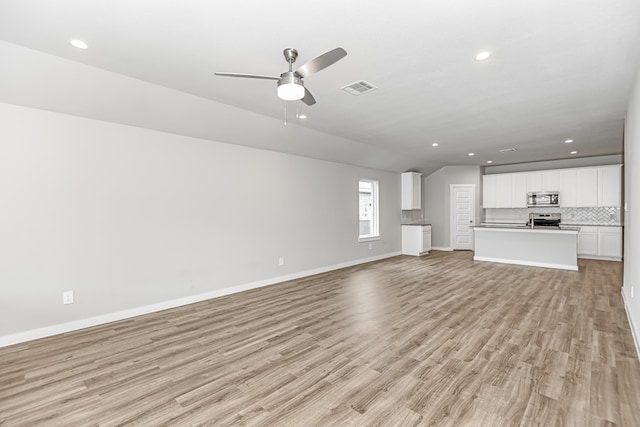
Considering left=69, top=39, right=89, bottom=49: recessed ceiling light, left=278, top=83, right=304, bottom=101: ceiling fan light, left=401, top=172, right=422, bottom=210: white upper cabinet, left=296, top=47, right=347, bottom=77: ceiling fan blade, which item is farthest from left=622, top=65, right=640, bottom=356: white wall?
left=401, top=172, right=422, bottom=210: white upper cabinet

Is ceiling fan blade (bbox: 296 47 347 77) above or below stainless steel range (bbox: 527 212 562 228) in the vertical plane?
above

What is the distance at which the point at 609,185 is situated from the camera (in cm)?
757

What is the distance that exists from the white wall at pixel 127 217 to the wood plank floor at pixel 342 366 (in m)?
0.47

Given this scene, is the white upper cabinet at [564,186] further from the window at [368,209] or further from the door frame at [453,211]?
the window at [368,209]

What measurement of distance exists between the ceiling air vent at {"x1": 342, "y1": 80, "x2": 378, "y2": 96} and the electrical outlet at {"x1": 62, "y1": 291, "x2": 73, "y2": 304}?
3.98 meters

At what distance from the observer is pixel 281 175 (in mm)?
5723

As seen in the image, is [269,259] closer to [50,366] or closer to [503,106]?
[50,366]

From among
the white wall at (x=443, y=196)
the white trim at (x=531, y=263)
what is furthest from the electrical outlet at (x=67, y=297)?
the white wall at (x=443, y=196)

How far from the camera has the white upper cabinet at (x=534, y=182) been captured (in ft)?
27.9

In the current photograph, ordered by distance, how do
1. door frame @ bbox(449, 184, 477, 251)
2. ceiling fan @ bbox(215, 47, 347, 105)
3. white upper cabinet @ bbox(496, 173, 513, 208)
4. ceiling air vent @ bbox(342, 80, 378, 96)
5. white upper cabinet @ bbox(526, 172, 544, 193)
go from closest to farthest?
1. ceiling fan @ bbox(215, 47, 347, 105)
2. ceiling air vent @ bbox(342, 80, 378, 96)
3. white upper cabinet @ bbox(526, 172, 544, 193)
4. white upper cabinet @ bbox(496, 173, 513, 208)
5. door frame @ bbox(449, 184, 477, 251)

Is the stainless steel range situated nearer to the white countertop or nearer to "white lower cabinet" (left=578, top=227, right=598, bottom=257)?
"white lower cabinet" (left=578, top=227, right=598, bottom=257)

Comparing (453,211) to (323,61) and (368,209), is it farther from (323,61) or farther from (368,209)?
(323,61)

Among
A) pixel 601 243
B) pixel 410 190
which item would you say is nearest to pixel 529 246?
pixel 601 243

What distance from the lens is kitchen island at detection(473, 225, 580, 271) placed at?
645 centimetres
